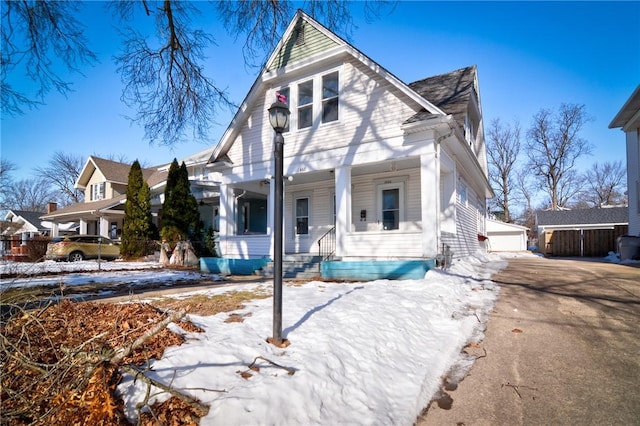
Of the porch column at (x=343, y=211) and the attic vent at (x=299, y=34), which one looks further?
the attic vent at (x=299, y=34)

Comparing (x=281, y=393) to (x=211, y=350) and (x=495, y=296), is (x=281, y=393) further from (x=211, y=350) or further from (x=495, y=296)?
(x=495, y=296)

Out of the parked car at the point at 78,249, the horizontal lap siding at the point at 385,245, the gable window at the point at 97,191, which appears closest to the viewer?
the horizontal lap siding at the point at 385,245

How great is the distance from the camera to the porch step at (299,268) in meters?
9.73

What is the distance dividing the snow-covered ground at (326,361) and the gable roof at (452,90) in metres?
6.89

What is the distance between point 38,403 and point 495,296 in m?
6.85

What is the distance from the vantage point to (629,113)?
15.0m

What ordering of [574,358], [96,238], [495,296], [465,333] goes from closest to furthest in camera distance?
1. [574,358]
2. [465,333]
3. [495,296]
4. [96,238]

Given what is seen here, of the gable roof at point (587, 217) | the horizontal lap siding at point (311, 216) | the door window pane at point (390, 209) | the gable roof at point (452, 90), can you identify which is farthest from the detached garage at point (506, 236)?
the horizontal lap siding at point (311, 216)

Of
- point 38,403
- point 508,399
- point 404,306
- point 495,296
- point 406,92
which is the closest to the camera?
point 38,403

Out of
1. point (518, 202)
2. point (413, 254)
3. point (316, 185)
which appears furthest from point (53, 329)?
point (518, 202)

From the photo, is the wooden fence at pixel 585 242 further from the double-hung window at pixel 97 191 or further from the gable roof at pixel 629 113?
the double-hung window at pixel 97 191

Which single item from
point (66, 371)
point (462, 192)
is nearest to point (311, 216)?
point (462, 192)

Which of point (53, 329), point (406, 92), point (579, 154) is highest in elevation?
point (579, 154)

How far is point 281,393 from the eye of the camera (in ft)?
9.19
